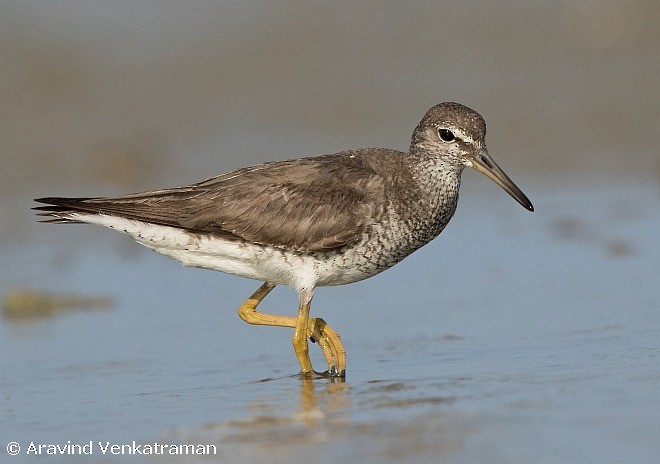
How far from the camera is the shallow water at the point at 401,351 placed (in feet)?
27.6

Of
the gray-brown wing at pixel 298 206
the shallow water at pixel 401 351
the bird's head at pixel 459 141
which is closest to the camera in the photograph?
the shallow water at pixel 401 351

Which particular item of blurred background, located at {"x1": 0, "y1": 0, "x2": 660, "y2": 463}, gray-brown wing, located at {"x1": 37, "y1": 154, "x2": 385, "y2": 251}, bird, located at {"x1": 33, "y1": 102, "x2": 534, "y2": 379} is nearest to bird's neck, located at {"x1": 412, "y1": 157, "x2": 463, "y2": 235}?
bird, located at {"x1": 33, "y1": 102, "x2": 534, "y2": 379}

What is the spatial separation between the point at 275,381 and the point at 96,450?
2.27 metres

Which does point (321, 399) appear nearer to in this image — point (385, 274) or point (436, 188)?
point (436, 188)

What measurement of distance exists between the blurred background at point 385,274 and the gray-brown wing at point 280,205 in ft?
3.88

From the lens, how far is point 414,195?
35.5 feet

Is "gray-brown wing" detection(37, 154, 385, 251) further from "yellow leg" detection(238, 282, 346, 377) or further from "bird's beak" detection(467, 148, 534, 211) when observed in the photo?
"bird's beak" detection(467, 148, 534, 211)

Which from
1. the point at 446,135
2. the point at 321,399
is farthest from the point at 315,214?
the point at 321,399

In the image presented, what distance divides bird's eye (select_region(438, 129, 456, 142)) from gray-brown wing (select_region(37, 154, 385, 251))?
Result: 0.67 meters

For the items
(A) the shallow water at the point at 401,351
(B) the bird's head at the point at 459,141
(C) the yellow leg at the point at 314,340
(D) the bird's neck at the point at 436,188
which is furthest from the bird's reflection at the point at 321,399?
(B) the bird's head at the point at 459,141

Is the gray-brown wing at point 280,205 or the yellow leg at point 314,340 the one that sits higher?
the gray-brown wing at point 280,205

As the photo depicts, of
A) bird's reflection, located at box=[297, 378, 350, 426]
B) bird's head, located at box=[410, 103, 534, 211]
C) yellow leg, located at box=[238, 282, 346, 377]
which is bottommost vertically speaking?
bird's reflection, located at box=[297, 378, 350, 426]

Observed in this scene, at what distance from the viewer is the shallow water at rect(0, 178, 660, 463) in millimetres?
8422

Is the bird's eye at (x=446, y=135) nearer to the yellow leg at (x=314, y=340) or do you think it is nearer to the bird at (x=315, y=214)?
the bird at (x=315, y=214)
